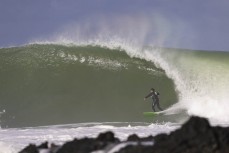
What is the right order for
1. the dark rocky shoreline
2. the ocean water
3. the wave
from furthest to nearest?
the wave, the ocean water, the dark rocky shoreline

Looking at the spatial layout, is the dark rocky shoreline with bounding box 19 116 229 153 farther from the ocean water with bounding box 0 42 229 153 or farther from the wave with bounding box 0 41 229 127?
the wave with bounding box 0 41 229 127

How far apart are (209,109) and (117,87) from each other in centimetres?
530

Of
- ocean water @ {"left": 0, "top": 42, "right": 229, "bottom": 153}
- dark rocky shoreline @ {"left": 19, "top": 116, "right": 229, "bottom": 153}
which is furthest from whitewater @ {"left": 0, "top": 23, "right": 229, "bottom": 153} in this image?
dark rocky shoreline @ {"left": 19, "top": 116, "right": 229, "bottom": 153}

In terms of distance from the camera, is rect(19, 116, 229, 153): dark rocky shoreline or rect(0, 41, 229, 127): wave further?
rect(0, 41, 229, 127): wave

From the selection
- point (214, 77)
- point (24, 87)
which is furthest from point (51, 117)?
point (214, 77)

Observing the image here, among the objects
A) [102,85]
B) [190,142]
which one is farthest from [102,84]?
[190,142]

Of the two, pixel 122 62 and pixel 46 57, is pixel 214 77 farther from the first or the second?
pixel 46 57

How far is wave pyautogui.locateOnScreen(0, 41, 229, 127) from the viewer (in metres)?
15.7

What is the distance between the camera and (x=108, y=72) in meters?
20.9

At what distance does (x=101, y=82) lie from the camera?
19.7m

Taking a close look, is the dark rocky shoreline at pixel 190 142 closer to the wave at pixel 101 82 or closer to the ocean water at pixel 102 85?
the ocean water at pixel 102 85

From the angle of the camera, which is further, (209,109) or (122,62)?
(122,62)

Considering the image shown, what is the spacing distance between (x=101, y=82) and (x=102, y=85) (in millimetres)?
425

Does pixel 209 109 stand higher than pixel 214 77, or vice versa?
pixel 214 77
